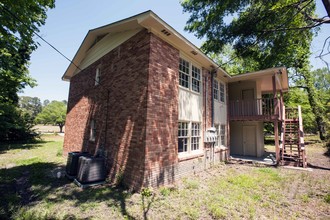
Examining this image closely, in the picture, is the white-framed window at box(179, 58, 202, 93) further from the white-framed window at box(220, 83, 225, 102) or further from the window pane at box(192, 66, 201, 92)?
the white-framed window at box(220, 83, 225, 102)

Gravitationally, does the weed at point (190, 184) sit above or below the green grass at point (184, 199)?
above

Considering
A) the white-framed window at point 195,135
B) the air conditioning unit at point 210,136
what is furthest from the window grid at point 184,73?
the air conditioning unit at point 210,136

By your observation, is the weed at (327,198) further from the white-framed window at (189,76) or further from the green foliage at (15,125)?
the green foliage at (15,125)

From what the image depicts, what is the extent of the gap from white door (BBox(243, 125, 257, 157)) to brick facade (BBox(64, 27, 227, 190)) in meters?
6.35

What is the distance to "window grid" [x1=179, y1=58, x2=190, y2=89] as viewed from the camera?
8406 mm

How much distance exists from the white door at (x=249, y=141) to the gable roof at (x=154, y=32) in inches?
180

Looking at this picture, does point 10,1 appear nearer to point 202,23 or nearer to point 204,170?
point 204,170

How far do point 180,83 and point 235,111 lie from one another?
674 cm

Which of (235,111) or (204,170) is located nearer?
(204,170)

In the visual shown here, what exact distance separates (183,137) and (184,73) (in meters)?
3.15

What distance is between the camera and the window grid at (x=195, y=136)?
887 cm

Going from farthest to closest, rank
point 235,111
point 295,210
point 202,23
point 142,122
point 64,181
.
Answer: point 202,23 → point 235,111 → point 64,181 → point 142,122 → point 295,210

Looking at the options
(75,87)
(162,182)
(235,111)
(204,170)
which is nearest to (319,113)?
(235,111)

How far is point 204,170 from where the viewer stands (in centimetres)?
921
